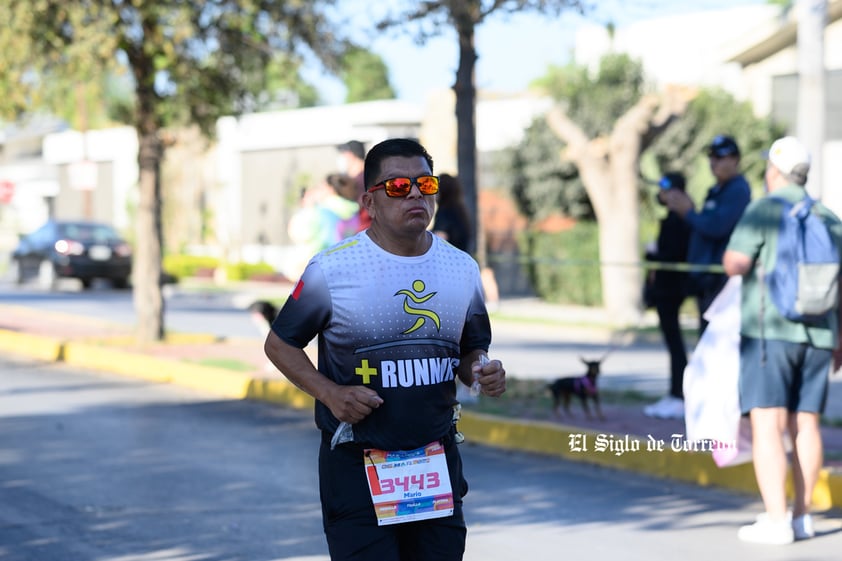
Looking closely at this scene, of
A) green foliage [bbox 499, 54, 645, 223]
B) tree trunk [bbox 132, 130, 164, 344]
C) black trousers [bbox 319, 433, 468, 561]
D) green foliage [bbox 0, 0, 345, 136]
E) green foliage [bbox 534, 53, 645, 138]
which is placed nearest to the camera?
black trousers [bbox 319, 433, 468, 561]

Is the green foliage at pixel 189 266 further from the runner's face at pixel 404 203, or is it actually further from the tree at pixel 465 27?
the runner's face at pixel 404 203

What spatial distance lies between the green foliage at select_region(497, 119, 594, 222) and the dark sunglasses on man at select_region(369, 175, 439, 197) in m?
26.2

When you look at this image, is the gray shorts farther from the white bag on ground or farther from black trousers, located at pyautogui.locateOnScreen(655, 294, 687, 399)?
black trousers, located at pyautogui.locateOnScreen(655, 294, 687, 399)

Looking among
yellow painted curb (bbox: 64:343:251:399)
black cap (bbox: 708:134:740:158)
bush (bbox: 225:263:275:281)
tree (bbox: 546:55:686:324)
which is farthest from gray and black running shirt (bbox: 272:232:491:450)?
bush (bbox: 225:263:275:281)

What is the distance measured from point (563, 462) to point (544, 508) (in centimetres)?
151

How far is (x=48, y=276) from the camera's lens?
1193 inches

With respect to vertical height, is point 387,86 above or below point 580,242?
above

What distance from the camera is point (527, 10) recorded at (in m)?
12.0

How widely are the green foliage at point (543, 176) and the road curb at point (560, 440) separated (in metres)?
17.8

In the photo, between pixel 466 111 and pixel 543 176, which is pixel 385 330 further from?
pixel 543 176

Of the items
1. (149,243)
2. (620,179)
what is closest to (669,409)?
(149,243)

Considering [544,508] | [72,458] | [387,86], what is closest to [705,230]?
[544,508]

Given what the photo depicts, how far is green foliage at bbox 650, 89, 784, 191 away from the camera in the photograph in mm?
29141

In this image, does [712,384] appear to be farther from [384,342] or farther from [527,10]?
[527,10]
